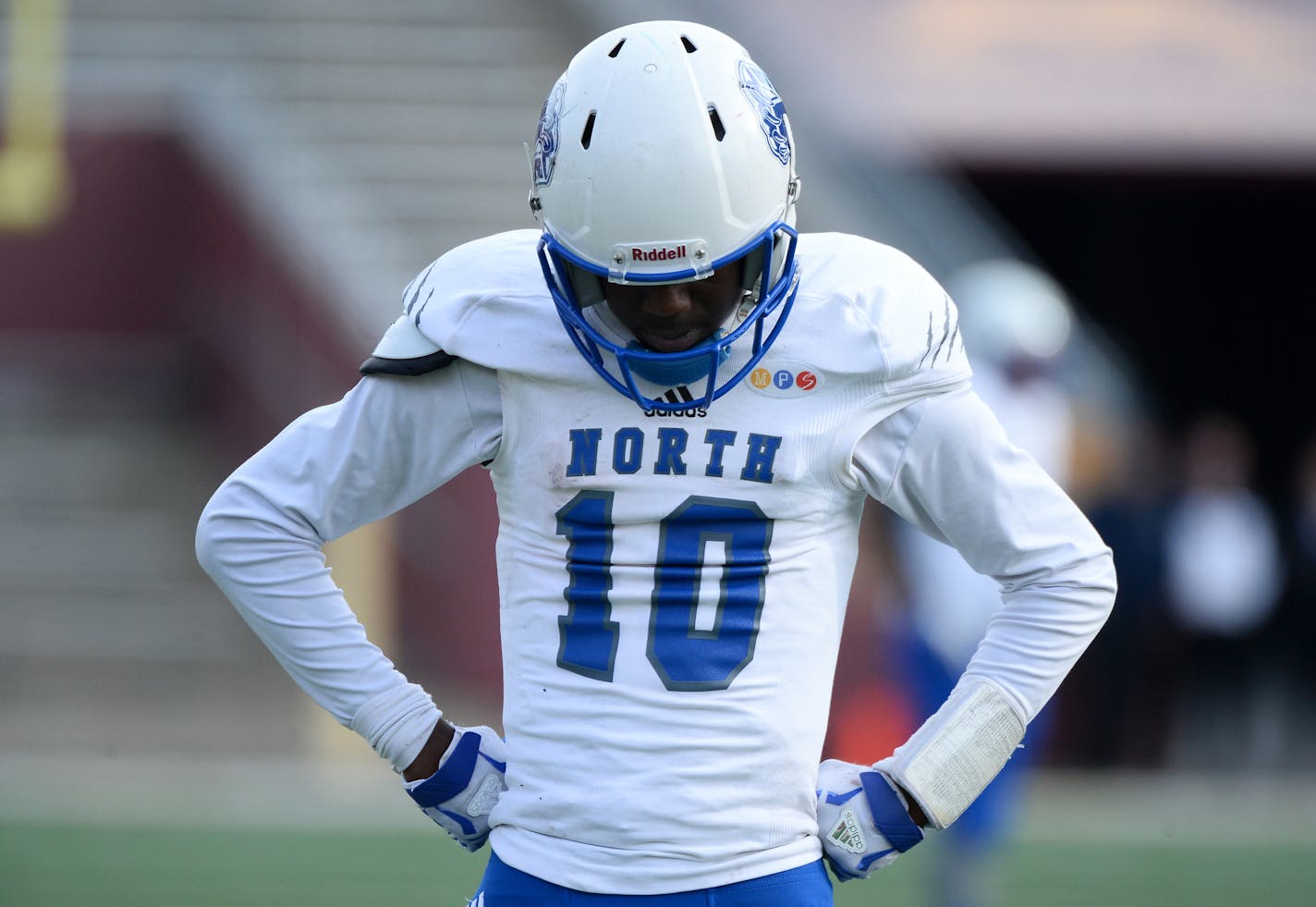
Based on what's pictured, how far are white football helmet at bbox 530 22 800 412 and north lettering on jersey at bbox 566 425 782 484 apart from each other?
0.13 ft

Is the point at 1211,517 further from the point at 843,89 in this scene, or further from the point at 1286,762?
the point at 843,89

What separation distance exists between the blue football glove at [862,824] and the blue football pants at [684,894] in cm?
4

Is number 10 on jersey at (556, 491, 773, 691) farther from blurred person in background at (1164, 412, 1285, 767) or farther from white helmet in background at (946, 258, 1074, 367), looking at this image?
blurred person in background at (1164, 412, 1285, 767)

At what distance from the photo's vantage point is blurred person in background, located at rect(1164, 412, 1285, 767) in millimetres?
9148

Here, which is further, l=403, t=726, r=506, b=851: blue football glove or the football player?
l=403, t=726, r=506, b=851: blue football glove

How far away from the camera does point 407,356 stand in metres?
2.51

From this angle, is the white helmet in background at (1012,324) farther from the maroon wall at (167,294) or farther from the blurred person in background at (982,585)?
the maroon wall at (167,294)

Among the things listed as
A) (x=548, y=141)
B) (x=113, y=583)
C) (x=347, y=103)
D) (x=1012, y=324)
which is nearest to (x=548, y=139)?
→ (x=548, y=141)

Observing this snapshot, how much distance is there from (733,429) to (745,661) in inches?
11.3

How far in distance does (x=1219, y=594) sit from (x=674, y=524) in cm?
733

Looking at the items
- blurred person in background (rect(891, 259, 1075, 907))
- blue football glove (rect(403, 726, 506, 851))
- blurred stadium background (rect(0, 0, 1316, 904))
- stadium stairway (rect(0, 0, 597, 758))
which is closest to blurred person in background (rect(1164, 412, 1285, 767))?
blurred stadium background (rect(0, 0, 1316, 904))

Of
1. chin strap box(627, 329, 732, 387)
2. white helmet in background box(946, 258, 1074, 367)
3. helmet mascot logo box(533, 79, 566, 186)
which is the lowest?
white helmet in background box(946, 258, 1074, 367)

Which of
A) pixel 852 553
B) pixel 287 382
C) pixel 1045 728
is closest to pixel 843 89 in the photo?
pixel 287 382

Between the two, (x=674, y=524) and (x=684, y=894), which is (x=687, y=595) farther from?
(x=684, y=894)
